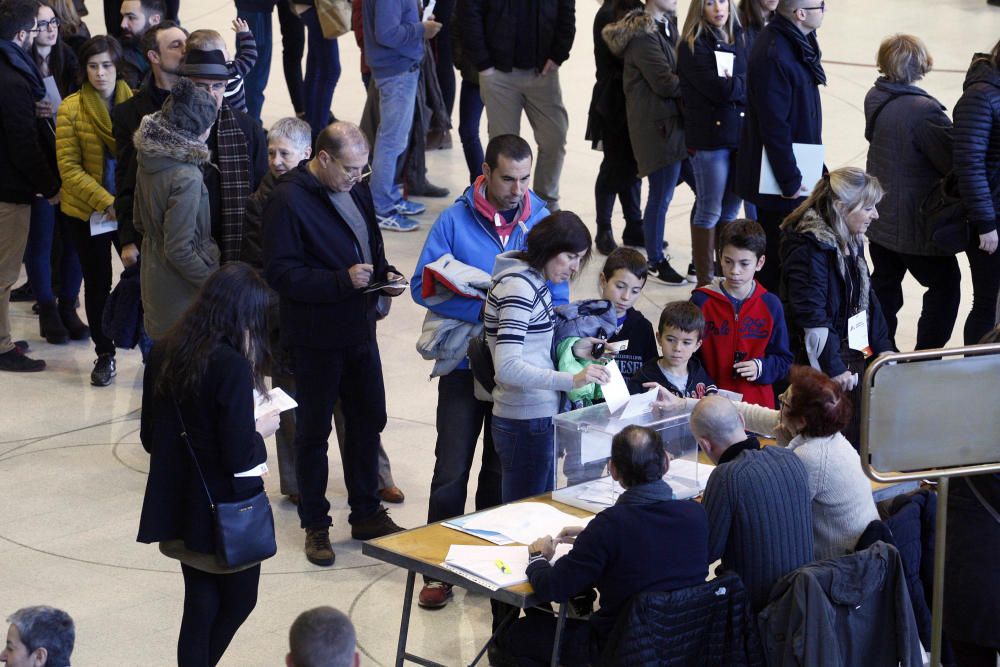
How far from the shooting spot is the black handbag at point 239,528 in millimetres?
4035

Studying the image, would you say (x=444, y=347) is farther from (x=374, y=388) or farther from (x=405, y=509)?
(x=405, y=509)

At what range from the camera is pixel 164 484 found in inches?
161

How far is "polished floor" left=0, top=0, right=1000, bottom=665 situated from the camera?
4.93m

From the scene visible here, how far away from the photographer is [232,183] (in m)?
5.96

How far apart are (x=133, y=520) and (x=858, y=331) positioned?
120 inches

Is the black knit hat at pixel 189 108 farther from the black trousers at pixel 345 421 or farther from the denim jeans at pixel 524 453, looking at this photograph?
the denim jeans at pixel 524 453

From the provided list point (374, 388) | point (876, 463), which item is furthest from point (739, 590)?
point (374, 388)

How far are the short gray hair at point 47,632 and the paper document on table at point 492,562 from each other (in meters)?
1.16

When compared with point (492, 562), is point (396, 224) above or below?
above

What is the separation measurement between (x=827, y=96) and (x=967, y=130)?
21.1ft

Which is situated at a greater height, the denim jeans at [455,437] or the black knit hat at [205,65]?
the black knit hat at [205,65]

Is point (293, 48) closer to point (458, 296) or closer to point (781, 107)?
point (781, 107)

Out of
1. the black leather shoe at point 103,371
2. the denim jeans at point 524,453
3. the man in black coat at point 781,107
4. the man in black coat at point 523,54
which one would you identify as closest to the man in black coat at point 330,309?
the denim jeans at point 524,453

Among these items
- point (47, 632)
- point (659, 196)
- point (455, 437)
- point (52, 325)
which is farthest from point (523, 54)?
point (47, 632)
